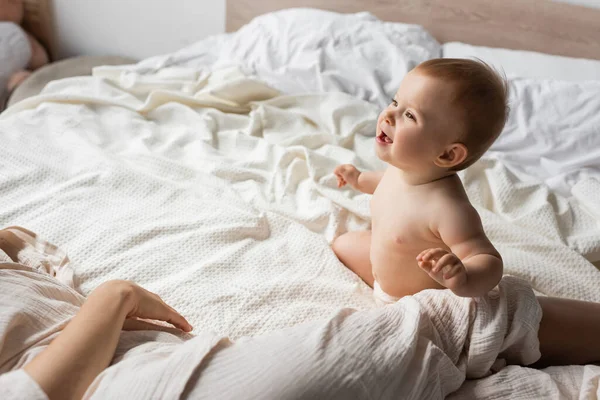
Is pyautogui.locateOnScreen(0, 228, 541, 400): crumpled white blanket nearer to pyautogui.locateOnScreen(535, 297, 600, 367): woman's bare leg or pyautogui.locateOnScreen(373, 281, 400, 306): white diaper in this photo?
pyautogui.locateOnScreen(535, 297, 600, 367): woman's bare leg

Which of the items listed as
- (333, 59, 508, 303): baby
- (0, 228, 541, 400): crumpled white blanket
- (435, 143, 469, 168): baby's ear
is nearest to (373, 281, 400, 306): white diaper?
(333, 59, 508, 303): baby

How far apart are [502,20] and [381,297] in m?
1.13

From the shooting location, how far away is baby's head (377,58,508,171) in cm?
96

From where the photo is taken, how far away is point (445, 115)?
98 cm

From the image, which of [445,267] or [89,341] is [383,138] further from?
[89,341]

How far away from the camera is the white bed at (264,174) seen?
1.17 m

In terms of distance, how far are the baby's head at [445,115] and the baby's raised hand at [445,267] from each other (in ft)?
0.63

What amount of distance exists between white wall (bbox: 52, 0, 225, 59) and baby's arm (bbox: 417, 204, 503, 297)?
1653 millimetres

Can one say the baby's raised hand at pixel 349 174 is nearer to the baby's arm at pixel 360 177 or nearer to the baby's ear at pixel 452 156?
the baby's arm at pixel 360 177

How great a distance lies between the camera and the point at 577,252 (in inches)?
50.6

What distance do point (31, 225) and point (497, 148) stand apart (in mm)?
1129

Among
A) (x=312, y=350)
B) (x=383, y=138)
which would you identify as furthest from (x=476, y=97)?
(x=312, y=350)

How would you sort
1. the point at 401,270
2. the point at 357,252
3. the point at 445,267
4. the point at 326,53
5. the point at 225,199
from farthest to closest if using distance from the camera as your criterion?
the point at 326,53
the point at 225,199
the point at 357,252
the point at 401,270
the point at 445,267

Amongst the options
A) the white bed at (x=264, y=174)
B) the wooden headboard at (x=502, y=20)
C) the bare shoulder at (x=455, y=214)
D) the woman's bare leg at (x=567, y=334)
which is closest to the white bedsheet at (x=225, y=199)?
the white bed at (x=264, y=174)
